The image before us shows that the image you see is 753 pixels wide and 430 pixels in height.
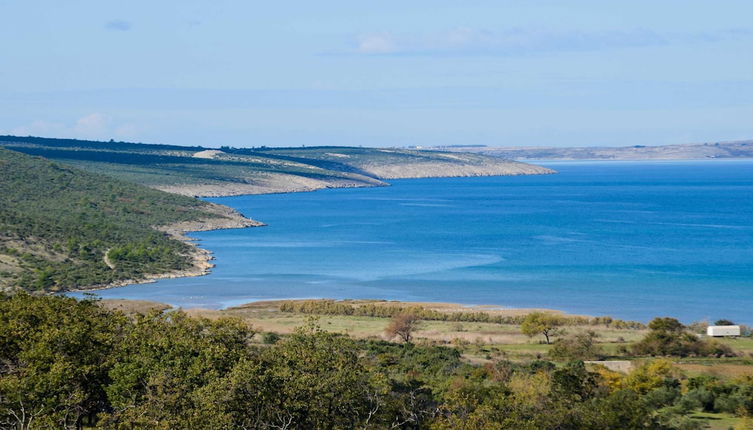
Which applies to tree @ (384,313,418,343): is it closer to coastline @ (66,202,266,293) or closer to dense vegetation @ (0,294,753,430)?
dense vegetation @ (0,294,753,430)

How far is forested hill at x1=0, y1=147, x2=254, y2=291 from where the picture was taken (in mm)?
82938

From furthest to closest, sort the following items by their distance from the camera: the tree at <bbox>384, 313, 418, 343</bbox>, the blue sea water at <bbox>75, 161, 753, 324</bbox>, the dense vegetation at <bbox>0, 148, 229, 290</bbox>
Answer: the dense vegetation at <bbox>0, 148, 229, 290</bbox>, the blue sea water at <bbox>75, 161, 753, 324</bbox>, the tree at <bbox>384, 313, 418, 343</bbox>

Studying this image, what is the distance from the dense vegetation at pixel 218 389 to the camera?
25.5 m

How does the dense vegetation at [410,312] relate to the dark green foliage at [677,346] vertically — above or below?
below

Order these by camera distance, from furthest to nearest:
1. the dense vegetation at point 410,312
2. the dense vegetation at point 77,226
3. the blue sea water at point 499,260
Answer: the dense vegetation at point 77,226 < the blue sea water at point 499,260 < the dense vegetation at point 410,312

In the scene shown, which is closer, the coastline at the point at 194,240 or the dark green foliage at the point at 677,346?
the dark green foliage at the point at 677,346

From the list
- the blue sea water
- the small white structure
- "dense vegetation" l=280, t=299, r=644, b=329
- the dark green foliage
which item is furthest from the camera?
the blue sea water

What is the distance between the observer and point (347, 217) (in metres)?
157

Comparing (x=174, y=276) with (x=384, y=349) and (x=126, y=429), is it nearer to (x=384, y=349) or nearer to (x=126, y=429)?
(x=384, y=349)

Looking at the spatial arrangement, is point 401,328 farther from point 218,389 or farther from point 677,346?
point 218,389

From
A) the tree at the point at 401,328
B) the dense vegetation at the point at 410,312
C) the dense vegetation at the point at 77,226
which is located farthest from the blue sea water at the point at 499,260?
the tree at the point at 401,328

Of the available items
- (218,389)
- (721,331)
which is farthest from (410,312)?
(218,389)

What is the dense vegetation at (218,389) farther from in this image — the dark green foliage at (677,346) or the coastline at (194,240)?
the coastline at (194,240)

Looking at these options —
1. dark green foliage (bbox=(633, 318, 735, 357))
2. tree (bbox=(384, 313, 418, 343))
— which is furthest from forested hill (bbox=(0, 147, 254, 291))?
dark green foliage (bbox=(633, 318, 735, 357))
